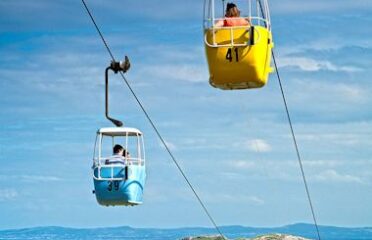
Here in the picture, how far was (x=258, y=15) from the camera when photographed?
25328mm

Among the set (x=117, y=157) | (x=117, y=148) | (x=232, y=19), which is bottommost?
(x=117, y=157)

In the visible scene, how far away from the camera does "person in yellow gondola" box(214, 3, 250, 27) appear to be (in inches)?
999

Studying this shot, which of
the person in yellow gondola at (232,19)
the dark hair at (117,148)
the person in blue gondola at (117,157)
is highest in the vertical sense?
the person in yellow gondola at (232,19)

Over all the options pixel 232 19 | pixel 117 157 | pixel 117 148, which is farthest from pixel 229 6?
pixel 117 157

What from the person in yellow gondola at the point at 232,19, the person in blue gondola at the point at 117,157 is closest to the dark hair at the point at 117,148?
the person in blue gondola at the point at 117,157

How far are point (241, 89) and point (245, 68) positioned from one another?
1.15m

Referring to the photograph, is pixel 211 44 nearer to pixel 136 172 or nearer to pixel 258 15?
pixel 258 15

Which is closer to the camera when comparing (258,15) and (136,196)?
(258,15)

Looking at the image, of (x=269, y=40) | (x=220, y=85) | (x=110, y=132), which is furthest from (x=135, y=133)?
(x=269, y=40)

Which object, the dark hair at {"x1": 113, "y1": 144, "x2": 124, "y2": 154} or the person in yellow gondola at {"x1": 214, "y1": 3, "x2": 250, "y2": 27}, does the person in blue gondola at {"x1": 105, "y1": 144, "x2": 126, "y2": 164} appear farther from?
the person in yellow gondola at {"x1": 214, "y1": 3, "x2": 250, "y2": 27}

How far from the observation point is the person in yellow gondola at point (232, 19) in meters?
25.4

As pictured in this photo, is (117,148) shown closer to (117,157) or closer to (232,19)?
(117,157)

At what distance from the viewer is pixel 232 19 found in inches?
1003

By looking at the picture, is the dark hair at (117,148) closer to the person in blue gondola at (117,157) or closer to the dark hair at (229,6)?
the person in blue gondola at (117,157)
